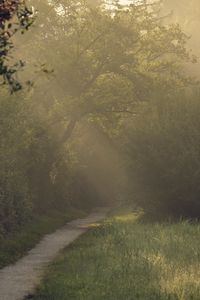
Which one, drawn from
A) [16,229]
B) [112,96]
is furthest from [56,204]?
→ [16,229]

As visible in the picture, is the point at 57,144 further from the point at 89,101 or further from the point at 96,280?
the point at 96,280

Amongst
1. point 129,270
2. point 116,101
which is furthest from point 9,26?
point 116,101

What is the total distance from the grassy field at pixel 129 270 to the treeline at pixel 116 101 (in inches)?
408

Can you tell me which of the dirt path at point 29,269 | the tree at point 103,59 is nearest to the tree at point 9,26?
the dirt path at point 29,269

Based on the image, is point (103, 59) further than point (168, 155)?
Yes

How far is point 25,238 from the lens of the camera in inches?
1265

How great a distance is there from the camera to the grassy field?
52.2ft

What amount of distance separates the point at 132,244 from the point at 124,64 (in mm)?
22906

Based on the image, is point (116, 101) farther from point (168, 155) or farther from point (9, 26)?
point (9, 26)

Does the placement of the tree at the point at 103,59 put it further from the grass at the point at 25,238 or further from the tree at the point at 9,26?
the tree at the point at 9,26

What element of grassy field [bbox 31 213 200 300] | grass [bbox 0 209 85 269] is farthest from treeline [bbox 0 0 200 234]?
grassy field [bbox 31 213 200 300]

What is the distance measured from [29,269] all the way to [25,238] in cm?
998

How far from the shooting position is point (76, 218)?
55.4 m

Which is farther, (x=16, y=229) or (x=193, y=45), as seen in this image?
(x=193, y=45)
